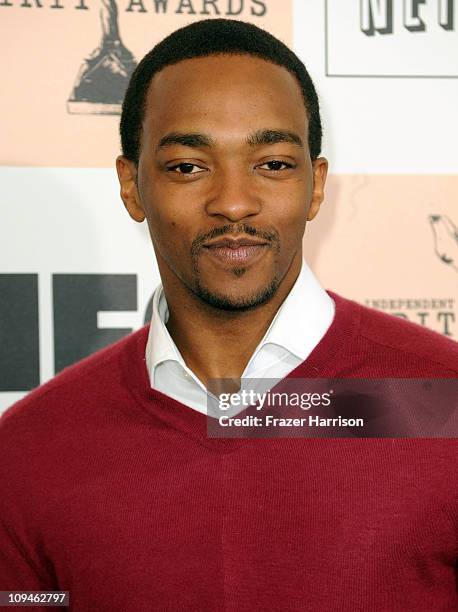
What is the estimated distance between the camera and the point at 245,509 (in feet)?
3.13

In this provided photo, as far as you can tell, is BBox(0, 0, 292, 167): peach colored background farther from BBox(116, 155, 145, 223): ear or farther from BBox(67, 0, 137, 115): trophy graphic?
BBox(116, 155, 145, 223): ear

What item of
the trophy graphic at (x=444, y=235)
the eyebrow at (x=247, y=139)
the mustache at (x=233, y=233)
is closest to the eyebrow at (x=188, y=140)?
the eyebrow at (x=247, y=139)

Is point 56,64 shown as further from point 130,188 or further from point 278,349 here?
point 278,349

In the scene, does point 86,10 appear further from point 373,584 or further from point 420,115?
point 373,584

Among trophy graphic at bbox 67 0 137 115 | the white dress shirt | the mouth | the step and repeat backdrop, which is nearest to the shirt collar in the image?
the white dress shirt

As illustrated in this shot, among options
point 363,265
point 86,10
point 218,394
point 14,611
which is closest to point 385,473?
point 218,394

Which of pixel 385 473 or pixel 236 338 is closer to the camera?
pixel 385 473

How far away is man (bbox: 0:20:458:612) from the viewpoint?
36.9 inches

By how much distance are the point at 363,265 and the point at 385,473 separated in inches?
→ 28.7

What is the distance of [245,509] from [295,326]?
0.81 feet

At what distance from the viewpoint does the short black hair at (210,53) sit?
3.51 ft

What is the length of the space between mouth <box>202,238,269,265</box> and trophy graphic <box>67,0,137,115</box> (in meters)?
0.71

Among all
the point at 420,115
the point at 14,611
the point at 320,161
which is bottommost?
the point at 14,611

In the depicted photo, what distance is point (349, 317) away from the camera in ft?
3.48
